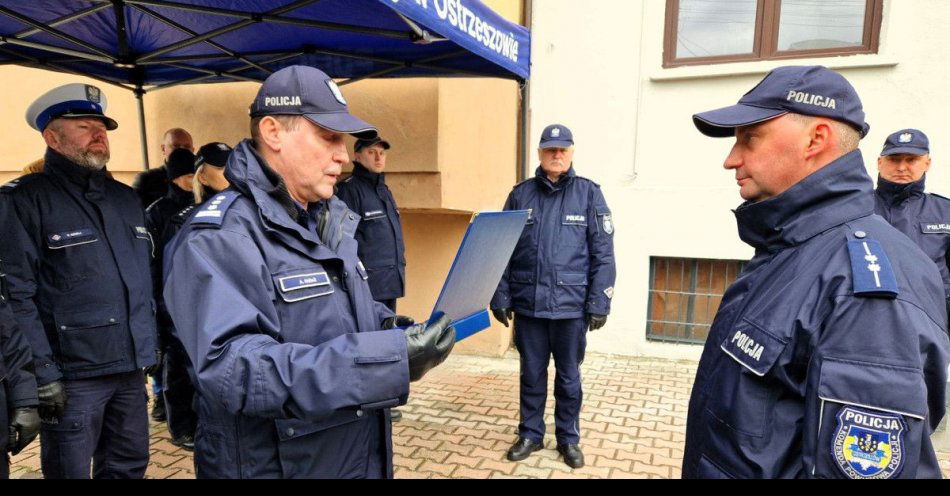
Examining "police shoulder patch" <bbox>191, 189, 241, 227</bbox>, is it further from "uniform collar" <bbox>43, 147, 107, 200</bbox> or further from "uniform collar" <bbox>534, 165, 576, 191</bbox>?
"uniform collar" <bbox>534, 165, 576, 191</bbox>

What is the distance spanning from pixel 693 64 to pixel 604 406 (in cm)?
378

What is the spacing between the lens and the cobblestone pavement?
3.53m

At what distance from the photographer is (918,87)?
15.9ft

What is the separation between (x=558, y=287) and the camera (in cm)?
365

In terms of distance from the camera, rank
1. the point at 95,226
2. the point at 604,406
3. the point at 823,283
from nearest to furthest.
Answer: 1. the point at 823,283
2. the point at 95,226
3. the point at 604,406

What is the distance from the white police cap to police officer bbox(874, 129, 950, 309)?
528 centimetres

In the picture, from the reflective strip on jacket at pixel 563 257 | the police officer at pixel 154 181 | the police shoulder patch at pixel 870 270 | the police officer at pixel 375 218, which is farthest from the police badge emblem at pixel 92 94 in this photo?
the police shoulder patch at pixel 870 270

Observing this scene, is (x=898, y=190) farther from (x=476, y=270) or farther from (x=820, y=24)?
(x=476, y=270)

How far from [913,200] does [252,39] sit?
5246 mm

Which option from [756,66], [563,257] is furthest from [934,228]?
[563,257]

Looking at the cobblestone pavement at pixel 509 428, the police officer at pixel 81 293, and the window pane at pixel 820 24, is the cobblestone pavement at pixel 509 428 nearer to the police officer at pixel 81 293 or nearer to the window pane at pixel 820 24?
the police officer at pixel 81 293

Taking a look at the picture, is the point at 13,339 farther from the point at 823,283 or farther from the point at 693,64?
the point at 693,64

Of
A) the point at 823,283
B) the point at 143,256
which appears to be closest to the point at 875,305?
the point at 823,283
